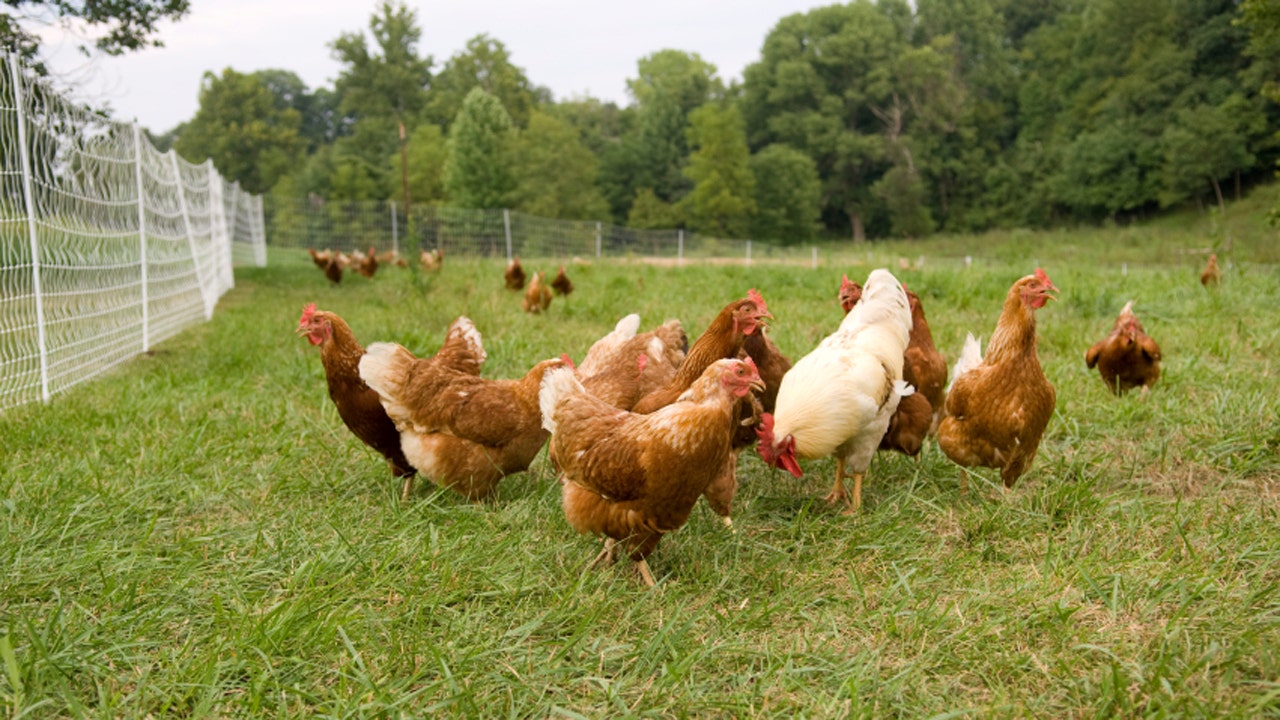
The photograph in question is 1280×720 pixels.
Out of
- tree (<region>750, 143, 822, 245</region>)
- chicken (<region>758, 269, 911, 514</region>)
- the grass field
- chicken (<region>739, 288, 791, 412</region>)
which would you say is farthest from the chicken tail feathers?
tree (<region>750, 143, 822, 245</region>)

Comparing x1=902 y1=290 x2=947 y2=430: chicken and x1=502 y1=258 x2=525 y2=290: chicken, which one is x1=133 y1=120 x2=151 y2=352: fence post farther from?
x1=902 y1=290 x2=947 y2=430: chicken

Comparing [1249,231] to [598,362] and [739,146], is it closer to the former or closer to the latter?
[739,146]

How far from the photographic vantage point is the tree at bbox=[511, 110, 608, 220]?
36531 mm

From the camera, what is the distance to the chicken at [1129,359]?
4.62m

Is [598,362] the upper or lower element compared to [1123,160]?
lower

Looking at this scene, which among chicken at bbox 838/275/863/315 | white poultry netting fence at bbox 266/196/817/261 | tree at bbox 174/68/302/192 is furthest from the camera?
tree at bbox 174/68/302/192

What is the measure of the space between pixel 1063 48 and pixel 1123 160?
1545cm

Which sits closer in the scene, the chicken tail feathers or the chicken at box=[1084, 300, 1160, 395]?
the chicken tail feathers

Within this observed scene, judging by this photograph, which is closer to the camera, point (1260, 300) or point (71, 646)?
point (71, 646)

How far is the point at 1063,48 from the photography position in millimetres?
49062

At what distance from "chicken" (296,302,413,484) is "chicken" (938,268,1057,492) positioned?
7.68 feet

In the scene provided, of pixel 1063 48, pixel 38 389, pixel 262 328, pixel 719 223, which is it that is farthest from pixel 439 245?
pixel 1063 48

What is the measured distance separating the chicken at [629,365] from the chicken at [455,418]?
30 cm

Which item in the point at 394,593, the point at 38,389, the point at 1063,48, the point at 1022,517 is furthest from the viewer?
the point at 1063,48
